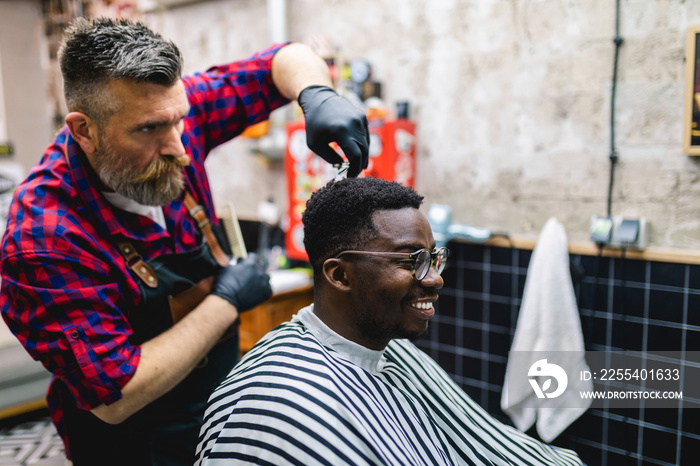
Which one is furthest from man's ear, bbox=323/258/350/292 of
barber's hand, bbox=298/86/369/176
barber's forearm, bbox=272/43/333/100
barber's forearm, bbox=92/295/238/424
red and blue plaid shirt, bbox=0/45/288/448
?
barber's forearm, bbox=272/43/333/100

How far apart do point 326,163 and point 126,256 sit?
5.96ft

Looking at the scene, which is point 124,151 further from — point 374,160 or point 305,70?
point 374,160

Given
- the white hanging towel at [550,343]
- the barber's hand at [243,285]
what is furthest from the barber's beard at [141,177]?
the white hanging towel at [550,343]

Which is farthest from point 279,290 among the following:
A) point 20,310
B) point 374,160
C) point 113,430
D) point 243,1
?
point 243,1

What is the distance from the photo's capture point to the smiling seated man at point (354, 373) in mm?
1040

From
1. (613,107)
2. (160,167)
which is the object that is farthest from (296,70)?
(613,107)

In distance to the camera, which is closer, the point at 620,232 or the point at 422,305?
the point at 422,305

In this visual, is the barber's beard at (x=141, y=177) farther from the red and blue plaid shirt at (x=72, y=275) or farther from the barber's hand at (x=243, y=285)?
the barber's hand at (x=243, y=285)

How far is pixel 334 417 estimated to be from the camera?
1.07 meters

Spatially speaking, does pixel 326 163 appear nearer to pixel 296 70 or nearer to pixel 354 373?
pixel 296 70

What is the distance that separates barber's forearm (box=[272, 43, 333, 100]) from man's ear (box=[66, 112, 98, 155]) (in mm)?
628

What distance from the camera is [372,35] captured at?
10.5ft

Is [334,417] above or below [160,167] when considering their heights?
below

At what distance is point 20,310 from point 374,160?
201 cm
